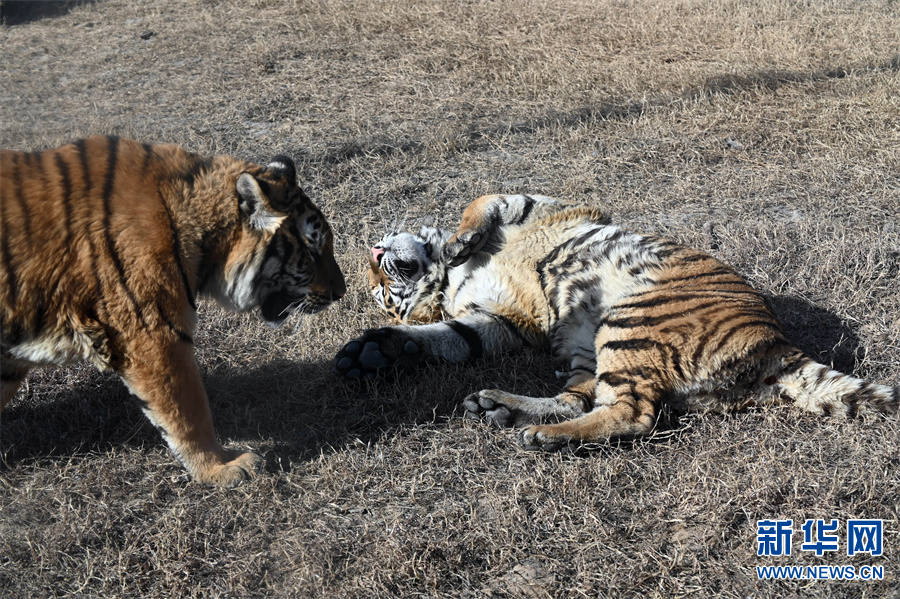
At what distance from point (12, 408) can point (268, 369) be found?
95 cm

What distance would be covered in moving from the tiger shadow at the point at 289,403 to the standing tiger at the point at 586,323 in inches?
4.4

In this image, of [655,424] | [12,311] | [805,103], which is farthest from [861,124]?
[12,311]

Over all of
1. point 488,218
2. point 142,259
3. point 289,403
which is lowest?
point 289,403

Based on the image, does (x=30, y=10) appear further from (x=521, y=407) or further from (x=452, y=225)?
(x=521, y=407)

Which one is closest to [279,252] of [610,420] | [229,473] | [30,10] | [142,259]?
[142,259]

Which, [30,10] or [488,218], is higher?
[30,10]

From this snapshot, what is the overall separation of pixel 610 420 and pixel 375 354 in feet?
3.15

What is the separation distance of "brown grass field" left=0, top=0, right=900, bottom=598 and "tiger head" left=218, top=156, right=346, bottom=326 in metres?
0.44

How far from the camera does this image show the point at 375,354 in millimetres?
3137

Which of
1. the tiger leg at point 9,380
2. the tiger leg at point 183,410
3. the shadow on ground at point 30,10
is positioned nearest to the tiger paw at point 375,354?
the tiger leg at point 183,410

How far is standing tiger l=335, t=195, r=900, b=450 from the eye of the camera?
9.34 feet

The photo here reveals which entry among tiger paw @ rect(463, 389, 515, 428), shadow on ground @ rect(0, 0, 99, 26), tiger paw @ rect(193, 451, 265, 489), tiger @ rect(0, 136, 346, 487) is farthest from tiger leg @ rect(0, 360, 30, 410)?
shadow on ground @ rect(0, 0, 99, 26)

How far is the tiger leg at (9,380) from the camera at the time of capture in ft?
8.36

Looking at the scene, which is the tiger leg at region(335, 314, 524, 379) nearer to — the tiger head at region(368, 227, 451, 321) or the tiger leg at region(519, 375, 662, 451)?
the tiger head at region(368, 227, 451, 321)
